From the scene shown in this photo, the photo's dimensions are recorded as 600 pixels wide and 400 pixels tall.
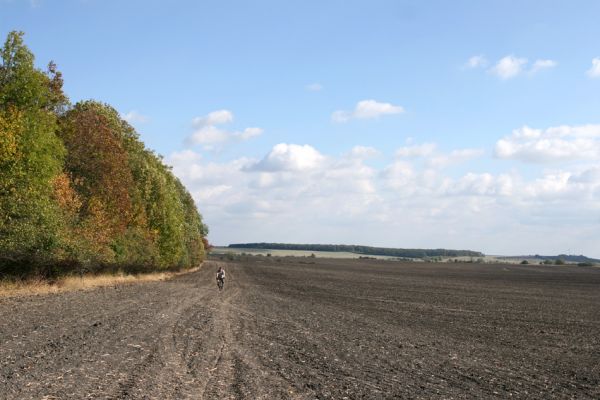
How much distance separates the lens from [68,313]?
83.6 feet

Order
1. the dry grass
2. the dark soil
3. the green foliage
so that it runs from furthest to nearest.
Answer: the dry grass, the green foliage, the dark soil

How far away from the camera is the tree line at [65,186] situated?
33.2 meters

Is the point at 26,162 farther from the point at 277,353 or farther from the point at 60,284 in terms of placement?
the point at 277,353

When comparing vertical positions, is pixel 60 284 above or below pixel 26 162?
below

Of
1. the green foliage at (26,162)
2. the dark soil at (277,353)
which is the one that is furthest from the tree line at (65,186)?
the dark soil at (277,353)

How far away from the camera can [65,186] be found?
132ft

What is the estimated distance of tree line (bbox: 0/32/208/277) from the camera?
3325 cm

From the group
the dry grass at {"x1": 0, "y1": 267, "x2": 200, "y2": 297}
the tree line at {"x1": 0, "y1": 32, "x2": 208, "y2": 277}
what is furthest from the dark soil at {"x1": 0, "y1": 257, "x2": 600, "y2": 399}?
the tree line at {"x1": 0, "y1": 32, "x2": 208, "y2": 277}

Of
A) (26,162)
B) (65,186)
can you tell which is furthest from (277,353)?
(65,186)

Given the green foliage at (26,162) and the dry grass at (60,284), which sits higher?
the green foliage at (26,162)

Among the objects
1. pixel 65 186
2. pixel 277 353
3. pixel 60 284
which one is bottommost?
pixel 277 353

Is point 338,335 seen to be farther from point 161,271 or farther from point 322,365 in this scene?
point 161,271

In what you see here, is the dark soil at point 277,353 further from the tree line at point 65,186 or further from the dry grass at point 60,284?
the tree line at point 65,186

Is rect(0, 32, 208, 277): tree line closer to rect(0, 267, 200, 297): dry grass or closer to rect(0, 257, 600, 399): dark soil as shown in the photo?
rect(0, 267, 200, 297): dry grass
